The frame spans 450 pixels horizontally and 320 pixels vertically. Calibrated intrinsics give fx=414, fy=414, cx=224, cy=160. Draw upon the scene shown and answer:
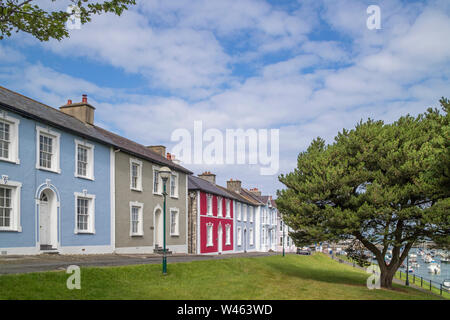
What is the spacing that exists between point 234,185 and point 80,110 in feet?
117

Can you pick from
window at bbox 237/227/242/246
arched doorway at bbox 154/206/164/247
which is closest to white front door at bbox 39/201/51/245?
arched doorway at bbox 154/206/164/247

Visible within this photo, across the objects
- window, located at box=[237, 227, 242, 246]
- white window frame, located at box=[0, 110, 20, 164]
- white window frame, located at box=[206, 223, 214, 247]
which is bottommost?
window, located at box=[237, 227, 242, 246]

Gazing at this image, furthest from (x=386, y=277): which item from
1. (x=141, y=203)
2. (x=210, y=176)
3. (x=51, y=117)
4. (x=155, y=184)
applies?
(x=210, y=176)

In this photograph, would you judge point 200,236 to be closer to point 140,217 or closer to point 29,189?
point 140,217

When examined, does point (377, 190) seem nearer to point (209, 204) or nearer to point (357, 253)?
point (357, 253)

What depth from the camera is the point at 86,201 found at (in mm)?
24500

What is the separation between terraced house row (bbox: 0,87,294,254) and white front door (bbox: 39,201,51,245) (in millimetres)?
51

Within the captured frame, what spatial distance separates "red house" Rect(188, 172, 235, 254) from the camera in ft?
132

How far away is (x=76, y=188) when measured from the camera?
23.5 meters

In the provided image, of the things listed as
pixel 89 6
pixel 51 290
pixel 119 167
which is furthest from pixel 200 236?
pixel 89 6

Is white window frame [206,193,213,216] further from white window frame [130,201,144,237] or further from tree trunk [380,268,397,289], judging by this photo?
tree trunk [380,268,397,289]

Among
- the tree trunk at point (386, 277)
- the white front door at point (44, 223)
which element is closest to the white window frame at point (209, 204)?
the white front door at point (44, 223)

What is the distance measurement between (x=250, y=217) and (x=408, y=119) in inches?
1536

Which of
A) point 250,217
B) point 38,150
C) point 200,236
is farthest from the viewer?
point 250,217
